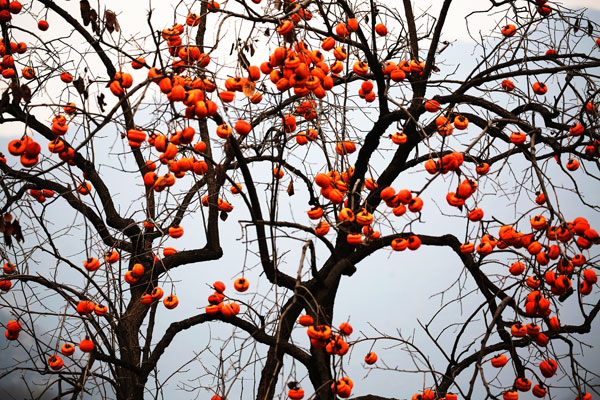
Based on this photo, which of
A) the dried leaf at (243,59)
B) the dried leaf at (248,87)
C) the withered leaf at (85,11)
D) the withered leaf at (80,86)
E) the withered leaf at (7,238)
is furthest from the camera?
the withered leaf at (85,11)

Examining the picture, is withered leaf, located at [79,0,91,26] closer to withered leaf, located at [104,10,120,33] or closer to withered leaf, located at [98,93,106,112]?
withered leaf, located at [104,10,120,33]

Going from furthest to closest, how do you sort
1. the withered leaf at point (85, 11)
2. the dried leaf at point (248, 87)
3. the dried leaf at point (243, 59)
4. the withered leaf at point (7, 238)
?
the withered leaf at point (85, 11), the withered leaf at point (7, 238), the dried leaf at point (243, 59), the dried leaf at point (248, 87)

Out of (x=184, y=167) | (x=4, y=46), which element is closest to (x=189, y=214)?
(x=184, y=167)

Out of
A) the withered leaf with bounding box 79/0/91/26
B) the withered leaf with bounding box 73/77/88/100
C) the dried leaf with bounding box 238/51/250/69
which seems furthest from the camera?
the withered leaf with bounding box 79/0/91/26

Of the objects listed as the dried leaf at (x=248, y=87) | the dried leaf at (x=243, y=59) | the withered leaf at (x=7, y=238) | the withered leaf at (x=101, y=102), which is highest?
the withered leaf at (x=101, y=102)

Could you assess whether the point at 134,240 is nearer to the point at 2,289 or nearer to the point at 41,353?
the point at 2,289

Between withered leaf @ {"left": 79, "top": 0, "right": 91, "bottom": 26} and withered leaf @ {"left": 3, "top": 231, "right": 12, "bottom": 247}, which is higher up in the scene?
withered leaf @ {"left": 79, "top": 0, "right": 91, "bottom": 26}

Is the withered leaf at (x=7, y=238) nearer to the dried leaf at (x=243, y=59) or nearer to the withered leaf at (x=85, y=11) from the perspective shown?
the withered leaf at (x=85, y=11)

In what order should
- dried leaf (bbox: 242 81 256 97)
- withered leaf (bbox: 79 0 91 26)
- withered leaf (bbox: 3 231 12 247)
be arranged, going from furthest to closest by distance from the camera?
1. withered leaf (bbox: 79 0 91 26)
2. withered leaf (bbox: 3 231 12 247)
3. dried leaf (bbox: 242 81 256 97)

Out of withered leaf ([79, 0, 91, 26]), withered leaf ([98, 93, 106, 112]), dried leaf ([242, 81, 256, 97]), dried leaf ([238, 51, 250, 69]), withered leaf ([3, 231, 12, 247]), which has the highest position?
withered leaf ([79, 0, 91, 26])

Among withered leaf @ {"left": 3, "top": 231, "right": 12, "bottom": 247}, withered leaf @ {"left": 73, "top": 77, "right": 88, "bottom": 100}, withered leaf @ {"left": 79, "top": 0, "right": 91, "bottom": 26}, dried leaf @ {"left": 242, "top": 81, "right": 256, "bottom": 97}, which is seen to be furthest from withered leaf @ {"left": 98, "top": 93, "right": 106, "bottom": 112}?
dried leaf @ {"left": 242, "top": 81, "right": 256, "bottom": 97}

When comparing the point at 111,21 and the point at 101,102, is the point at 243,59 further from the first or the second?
the point at 111,21

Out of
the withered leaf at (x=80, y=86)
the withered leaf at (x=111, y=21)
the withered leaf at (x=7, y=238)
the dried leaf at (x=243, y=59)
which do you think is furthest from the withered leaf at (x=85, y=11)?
the withered leaf at (x=7, y=238)

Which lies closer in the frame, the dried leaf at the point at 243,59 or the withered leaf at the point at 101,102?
the dried leaf at the point at 243,59
